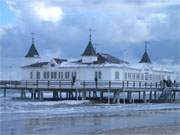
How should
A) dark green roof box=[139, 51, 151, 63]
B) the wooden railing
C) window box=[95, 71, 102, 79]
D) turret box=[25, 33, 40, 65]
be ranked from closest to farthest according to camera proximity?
1. the wooden railing
2. window box=[95, 71, 102, 79]
3. turret box=[25, 33, 40, 65]
4. dark green roof box=[139, 51, 151, 63]

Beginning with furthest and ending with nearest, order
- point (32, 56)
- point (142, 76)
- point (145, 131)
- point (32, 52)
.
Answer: point (32, 52)
point (32, 56)
point (142, 76)
point (145, 131)

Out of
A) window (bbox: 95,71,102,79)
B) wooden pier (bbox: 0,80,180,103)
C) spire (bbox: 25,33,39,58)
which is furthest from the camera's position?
spire (bbox: 25,33,39,58)

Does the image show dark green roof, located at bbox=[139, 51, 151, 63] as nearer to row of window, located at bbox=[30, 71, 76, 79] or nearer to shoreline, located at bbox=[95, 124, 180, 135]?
row of window, located at bbox=[30, 71, 76, 79]

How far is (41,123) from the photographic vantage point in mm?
25234

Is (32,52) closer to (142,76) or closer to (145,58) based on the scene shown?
(142,76)

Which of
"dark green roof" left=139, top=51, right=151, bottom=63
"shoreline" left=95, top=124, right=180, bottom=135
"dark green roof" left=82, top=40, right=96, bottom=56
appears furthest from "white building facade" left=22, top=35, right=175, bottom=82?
"shoreline" left=95, top=124, right=180, bottom=135

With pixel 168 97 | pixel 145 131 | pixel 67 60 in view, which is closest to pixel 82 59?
pixel 67 60

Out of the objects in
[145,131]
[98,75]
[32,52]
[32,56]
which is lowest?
[145,131]

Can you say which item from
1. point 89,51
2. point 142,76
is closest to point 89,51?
point 89,51

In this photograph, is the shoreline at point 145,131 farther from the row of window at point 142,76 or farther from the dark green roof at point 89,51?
the dark green roof at point 89,51

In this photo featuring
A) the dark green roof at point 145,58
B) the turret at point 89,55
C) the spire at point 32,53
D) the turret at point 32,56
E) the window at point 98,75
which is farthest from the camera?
the dark green roof at point 145,58

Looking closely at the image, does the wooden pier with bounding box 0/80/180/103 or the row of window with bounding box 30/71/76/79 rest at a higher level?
the row of window with bounding box 30/71/76/79

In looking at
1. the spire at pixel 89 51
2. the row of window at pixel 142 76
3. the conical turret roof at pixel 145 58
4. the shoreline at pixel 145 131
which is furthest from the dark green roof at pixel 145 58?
the shoreline at pixel 145 131

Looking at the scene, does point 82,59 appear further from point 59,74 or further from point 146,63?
point 146,63
